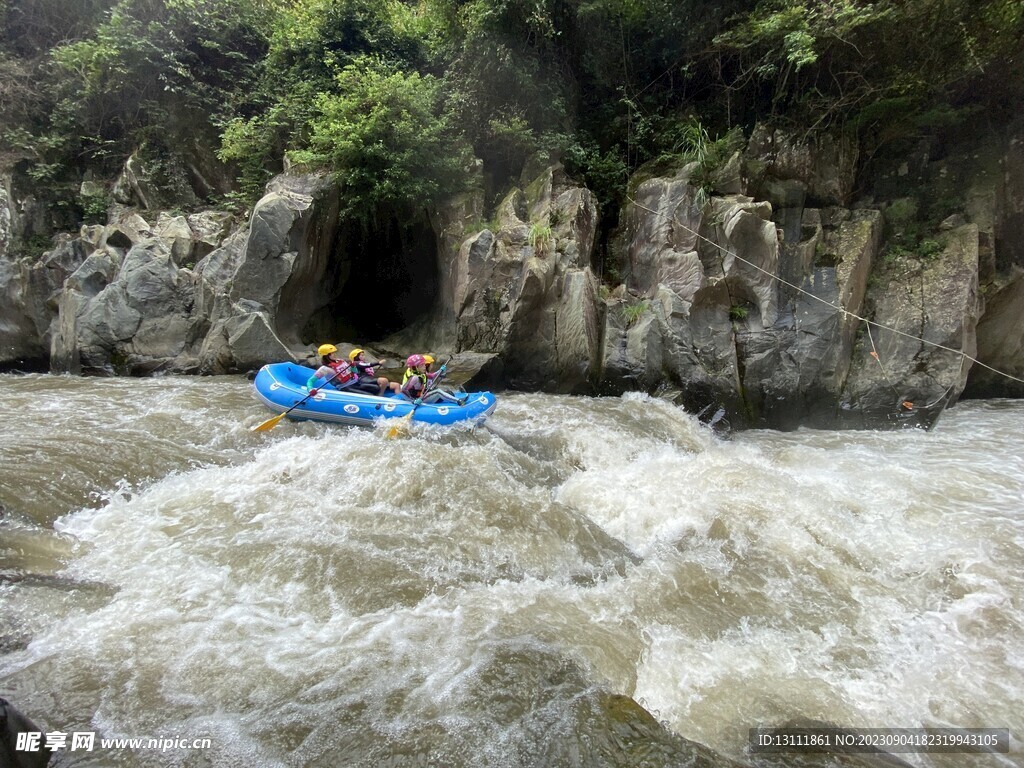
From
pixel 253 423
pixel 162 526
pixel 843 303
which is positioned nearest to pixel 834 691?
pixel 162 526

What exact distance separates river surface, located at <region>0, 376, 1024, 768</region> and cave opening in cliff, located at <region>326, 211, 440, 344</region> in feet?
16.9

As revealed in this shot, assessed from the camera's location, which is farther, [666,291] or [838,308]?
[666,291]

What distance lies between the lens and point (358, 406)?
21.8ft

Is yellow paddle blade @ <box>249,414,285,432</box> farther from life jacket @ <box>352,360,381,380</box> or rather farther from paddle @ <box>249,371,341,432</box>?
life jacket @ <box>352,360,381,380</box>

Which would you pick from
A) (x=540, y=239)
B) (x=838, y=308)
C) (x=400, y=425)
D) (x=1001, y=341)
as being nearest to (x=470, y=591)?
(x=400, y=425)

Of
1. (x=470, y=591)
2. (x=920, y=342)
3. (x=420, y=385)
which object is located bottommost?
(x=470, y=591)

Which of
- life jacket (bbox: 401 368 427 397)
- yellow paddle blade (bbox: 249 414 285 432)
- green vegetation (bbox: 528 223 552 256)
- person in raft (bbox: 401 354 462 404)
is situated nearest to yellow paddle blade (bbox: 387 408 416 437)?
person in raft (bbox: 401 354 462 404)

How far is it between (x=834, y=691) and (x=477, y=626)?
2.01 m

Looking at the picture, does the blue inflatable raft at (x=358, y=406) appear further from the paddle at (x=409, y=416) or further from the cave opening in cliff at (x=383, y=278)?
the cave opening in cliff at (x=383, y=278)

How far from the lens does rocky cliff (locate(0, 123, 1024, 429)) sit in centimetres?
794

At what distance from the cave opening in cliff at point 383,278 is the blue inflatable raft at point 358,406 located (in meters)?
4.24

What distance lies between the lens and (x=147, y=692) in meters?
2.46

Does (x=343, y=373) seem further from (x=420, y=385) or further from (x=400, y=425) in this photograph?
(x=400, y=425)

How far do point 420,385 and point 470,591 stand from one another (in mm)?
4090
